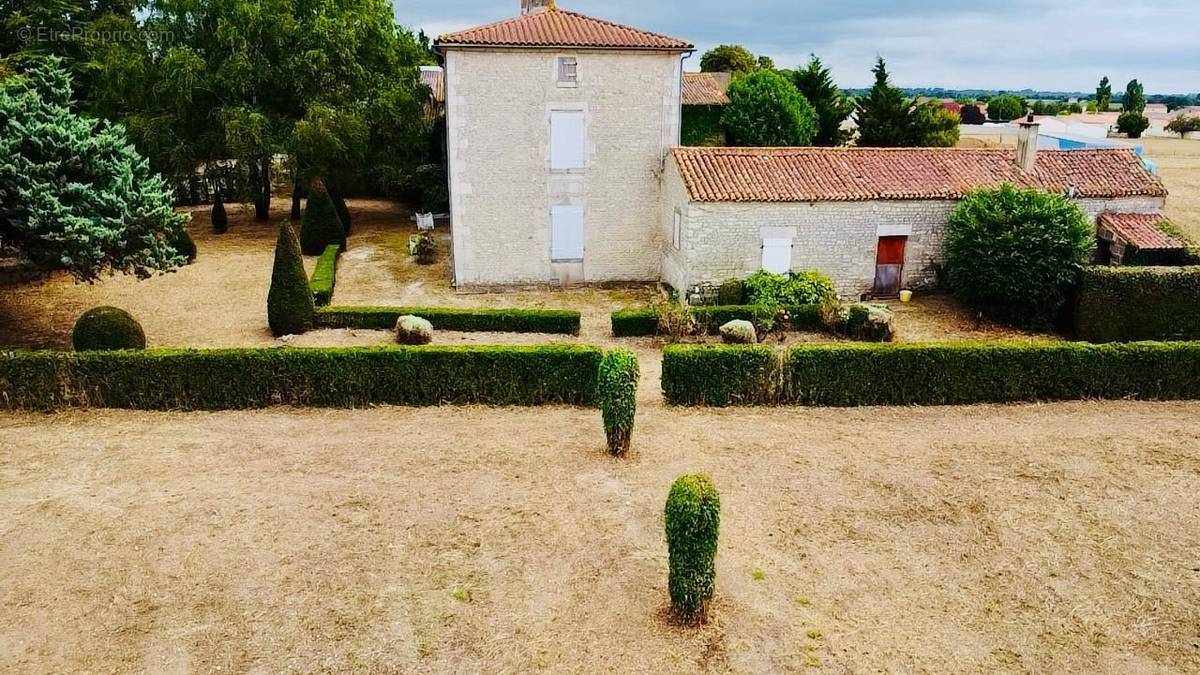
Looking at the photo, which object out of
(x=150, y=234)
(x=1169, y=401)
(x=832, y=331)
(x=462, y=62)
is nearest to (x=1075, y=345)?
(x=1169, y=401)

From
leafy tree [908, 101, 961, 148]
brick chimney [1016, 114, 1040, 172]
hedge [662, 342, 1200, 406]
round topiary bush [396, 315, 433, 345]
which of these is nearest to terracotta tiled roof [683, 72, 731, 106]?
leafy tree [908, 101, 961, 148]

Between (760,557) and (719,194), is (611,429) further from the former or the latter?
(719,194)

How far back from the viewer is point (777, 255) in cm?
2117

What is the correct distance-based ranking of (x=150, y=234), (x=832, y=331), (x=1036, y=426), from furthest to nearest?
1. (x=832, y=331)
2. (x=150, y=234)
3. (x=1036, y=426)

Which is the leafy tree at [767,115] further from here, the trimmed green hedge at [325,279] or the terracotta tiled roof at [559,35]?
the trimmed green hedge at [325,279]

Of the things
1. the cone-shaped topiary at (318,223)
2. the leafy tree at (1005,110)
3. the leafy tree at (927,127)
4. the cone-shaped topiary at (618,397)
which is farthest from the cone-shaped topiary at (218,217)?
the leafy tree at (1005,110)

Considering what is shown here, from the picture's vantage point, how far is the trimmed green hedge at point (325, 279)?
20469 millimetres

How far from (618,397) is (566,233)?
11.7m

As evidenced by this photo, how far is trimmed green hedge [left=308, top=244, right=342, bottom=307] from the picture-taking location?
2047 cm

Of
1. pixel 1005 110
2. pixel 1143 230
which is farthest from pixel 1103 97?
pixel 1143 230

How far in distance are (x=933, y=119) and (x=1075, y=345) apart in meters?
20.8

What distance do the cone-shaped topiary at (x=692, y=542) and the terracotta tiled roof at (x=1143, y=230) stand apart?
1776 cm

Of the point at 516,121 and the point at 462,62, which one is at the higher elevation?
the point at 462,62

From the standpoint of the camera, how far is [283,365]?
14.3 m
